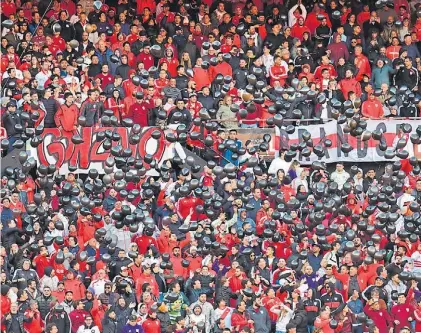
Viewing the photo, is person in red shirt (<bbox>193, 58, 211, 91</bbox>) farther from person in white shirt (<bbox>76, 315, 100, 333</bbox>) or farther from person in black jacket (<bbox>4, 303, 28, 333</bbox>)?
person in black jacket (<bbox>4, 303, 28, 333</bbox>)

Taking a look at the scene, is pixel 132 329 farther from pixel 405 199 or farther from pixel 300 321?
pixel 405 199

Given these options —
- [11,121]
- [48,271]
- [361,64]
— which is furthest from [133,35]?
[48,271]

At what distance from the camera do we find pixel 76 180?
2934 cm

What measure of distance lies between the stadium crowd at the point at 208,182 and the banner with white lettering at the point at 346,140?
0.19m

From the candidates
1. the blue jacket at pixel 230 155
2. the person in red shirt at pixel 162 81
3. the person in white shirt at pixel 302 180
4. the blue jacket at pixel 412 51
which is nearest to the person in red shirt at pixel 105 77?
the person in red shirt at pixel 162 81

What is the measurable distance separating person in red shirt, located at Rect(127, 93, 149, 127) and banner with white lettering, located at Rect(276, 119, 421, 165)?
6.80ft

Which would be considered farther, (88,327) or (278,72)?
(278,72)

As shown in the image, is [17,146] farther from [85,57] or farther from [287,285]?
[287,285]

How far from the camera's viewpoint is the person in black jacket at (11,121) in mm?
29156

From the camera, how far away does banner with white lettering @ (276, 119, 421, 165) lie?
3025 centimetres

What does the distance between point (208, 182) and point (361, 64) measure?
13.6 ft

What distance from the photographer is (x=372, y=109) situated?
100 feet

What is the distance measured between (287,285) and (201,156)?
3.52 metres

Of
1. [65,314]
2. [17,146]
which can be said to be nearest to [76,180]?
[17,146]
